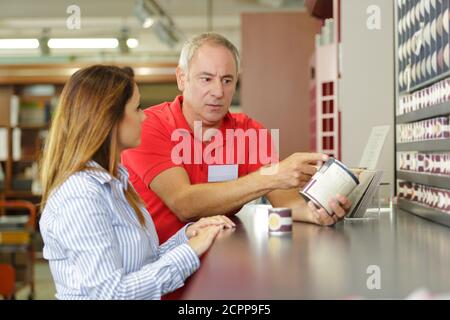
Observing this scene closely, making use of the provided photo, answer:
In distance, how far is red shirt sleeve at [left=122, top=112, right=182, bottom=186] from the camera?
1750mm

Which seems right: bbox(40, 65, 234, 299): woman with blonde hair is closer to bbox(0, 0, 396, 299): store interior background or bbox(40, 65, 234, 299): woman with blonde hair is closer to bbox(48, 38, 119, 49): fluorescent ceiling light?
bbox(0, 0, 396, 299): store interior background

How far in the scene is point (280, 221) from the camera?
1377 millimetres

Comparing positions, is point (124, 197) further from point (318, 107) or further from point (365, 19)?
point (318, 107)

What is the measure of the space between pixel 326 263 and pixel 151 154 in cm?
89

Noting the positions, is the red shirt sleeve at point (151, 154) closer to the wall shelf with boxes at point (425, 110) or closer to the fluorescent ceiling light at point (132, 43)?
the wall shelf with boxes at point (425, 110)

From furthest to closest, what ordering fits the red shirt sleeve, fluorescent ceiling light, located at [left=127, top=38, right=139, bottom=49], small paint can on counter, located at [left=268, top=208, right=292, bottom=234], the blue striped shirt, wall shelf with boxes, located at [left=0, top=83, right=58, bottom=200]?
fluorescent ceiling light, located at [left=127, top=38, right=139, bottom=49] → wall shelf with boxes, located at [left=0, top=83, right=58, bottom=200] → the red shirt sleeve → small paint can on counter, located at [left=268, top=208, right=292, bottom=234] → the blue striped shirt

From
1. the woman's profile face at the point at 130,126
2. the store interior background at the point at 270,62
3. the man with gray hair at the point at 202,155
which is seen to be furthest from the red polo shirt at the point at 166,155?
the woman's profile face at the point at 130,126

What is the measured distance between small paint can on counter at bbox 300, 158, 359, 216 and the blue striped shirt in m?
0.43

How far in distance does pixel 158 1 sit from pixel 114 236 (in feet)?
23.1

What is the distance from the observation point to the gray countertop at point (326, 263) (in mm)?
809

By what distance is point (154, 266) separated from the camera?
3.67 feet

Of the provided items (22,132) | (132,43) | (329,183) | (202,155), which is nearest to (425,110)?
(329,183)

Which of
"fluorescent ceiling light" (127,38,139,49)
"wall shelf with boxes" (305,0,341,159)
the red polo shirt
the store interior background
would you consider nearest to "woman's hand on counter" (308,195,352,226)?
the red polo shirt

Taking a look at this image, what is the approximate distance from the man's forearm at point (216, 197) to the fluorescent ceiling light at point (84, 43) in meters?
7.26
